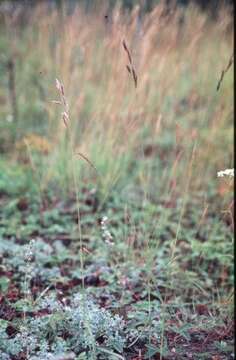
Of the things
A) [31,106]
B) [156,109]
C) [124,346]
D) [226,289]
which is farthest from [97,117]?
[124,346]

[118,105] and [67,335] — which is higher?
[118,105]

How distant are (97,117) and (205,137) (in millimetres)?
1020

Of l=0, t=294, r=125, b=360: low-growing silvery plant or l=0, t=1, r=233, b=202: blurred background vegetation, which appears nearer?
l=0, t=294, r=125, b=360: low-growing silvery plant

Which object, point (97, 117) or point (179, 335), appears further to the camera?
point (97, 117)

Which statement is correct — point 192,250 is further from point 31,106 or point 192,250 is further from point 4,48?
point 4,48

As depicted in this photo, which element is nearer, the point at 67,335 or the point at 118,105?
the point at 67,335

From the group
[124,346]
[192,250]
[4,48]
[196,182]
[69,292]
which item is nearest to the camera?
[124,346]

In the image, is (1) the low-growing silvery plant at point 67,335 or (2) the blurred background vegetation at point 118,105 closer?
(1) the low-growing silvery plant at point 67,335

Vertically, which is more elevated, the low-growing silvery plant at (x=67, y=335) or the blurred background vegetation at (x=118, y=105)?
the blurred background vegetation at (x=118, y=105)

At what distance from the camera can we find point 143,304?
7.13 feet

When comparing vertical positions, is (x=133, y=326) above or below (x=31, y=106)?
below

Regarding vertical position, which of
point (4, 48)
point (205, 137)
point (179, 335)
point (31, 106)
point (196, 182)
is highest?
point (4, 48)

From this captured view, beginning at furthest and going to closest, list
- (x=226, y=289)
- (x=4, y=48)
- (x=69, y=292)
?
1. (x=4, y=48)
2. (x=226, y=289)
3. (x=69, y=292)

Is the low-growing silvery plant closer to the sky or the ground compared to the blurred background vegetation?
closer to the ground
